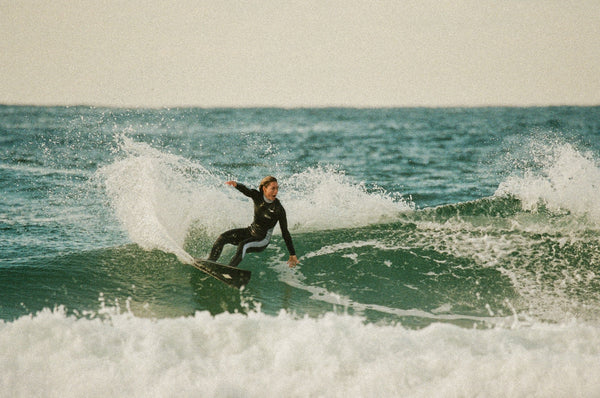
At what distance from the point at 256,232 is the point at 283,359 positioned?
333 centimetres

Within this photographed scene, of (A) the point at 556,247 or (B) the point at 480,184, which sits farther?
(B) the point at 480,184

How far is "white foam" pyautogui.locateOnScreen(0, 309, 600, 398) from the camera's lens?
4.88m

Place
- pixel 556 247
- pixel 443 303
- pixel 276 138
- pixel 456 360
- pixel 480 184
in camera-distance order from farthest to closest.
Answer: pixel 276 138 < pixel 480 184 < pixel 556 247 < pixel 443 303 < pixel 456 360

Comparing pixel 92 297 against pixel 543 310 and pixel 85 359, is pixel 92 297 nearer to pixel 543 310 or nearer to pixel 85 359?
pixel 85 359

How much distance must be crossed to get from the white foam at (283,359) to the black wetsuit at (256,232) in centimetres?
231

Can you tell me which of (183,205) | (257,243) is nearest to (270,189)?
(257,243)

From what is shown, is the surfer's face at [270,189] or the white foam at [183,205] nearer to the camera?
the surfer's face at [270,189]

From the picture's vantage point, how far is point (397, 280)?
28.5 feet

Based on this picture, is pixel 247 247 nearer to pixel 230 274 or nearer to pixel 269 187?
pixel 230 274

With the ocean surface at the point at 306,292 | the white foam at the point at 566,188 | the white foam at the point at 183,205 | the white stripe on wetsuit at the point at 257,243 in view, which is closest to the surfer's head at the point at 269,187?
the white stripe on wetsuit at the point at 257,243

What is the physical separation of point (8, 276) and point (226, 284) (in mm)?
→ 3739

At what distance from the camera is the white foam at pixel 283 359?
4883 millimetres

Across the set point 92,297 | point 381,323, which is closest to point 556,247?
point 381,323

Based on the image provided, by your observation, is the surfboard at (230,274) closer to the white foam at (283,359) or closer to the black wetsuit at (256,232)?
the black wetsuit at (256,232)
